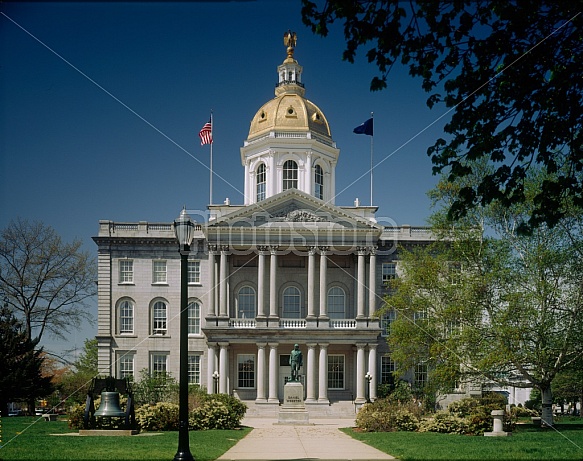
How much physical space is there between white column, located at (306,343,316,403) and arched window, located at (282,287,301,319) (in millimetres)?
4779

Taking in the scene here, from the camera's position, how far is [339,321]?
179ft

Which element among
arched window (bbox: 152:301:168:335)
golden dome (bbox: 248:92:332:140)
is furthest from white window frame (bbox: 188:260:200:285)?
golden dome (bbox: 248:92:332:140)

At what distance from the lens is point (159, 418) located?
99.7ft

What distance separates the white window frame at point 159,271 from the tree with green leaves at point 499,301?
23991mm

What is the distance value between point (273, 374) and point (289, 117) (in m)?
21.7

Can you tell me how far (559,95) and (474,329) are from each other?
70.4 ft

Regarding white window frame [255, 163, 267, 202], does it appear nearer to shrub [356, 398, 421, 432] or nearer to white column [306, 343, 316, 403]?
white column [306, 343, 316, 403]

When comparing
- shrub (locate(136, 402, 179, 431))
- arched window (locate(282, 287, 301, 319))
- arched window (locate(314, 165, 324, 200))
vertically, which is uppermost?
arched window (locate(314, 165, 324, 200))

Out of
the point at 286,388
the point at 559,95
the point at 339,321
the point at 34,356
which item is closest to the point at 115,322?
the point at 34,356

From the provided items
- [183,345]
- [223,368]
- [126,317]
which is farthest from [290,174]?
[183,345]

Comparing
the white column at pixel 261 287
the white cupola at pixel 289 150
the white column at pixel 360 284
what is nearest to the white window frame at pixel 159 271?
the white column at pixel 261 287

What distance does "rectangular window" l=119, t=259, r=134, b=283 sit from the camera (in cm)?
5803

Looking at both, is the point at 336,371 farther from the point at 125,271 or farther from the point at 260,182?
the point at 125,271

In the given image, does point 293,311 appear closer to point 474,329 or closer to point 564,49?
point 474,329
